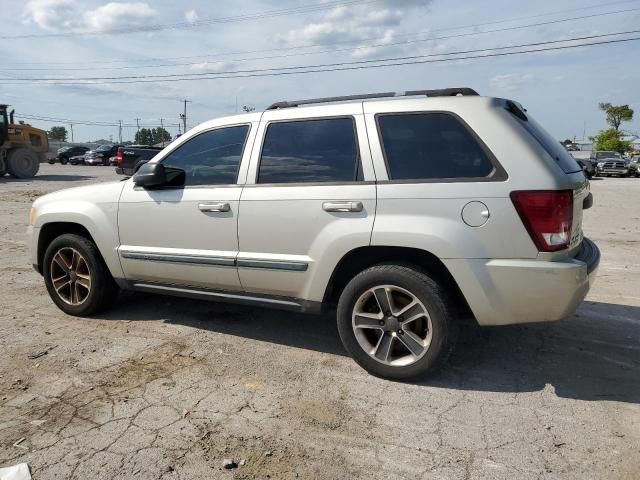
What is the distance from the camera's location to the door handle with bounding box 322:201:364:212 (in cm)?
346

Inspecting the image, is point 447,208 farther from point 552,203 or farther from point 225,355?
point 225,355

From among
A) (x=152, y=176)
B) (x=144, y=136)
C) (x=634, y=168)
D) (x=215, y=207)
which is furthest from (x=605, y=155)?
(x=144, y=136)

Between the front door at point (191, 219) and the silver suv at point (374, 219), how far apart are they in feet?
0.04

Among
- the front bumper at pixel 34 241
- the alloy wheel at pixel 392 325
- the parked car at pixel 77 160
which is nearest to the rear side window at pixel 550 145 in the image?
the alloy wheel at pixel 392 325

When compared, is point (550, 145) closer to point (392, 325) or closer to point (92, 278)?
point (392, 325)

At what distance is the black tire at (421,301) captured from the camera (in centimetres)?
332

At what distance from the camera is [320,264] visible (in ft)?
11.8

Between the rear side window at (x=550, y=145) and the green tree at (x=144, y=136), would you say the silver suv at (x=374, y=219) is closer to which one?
the rear side window at (x=550, y=145)

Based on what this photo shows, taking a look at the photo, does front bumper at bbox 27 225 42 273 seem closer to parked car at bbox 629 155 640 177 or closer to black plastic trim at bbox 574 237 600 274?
black plastic trim at bbox 574 237 600 274

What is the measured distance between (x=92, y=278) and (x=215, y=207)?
1537 mm

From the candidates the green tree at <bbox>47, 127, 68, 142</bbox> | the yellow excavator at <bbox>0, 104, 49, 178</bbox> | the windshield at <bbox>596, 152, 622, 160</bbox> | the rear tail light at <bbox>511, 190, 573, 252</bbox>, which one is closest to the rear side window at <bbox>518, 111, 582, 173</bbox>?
the rear tail light at <bbox>511, 190, 573, 252</bbox>

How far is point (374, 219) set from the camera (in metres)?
3.41

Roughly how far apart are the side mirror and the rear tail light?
8.62 ft

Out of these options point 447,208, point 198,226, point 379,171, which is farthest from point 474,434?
point 198,226
